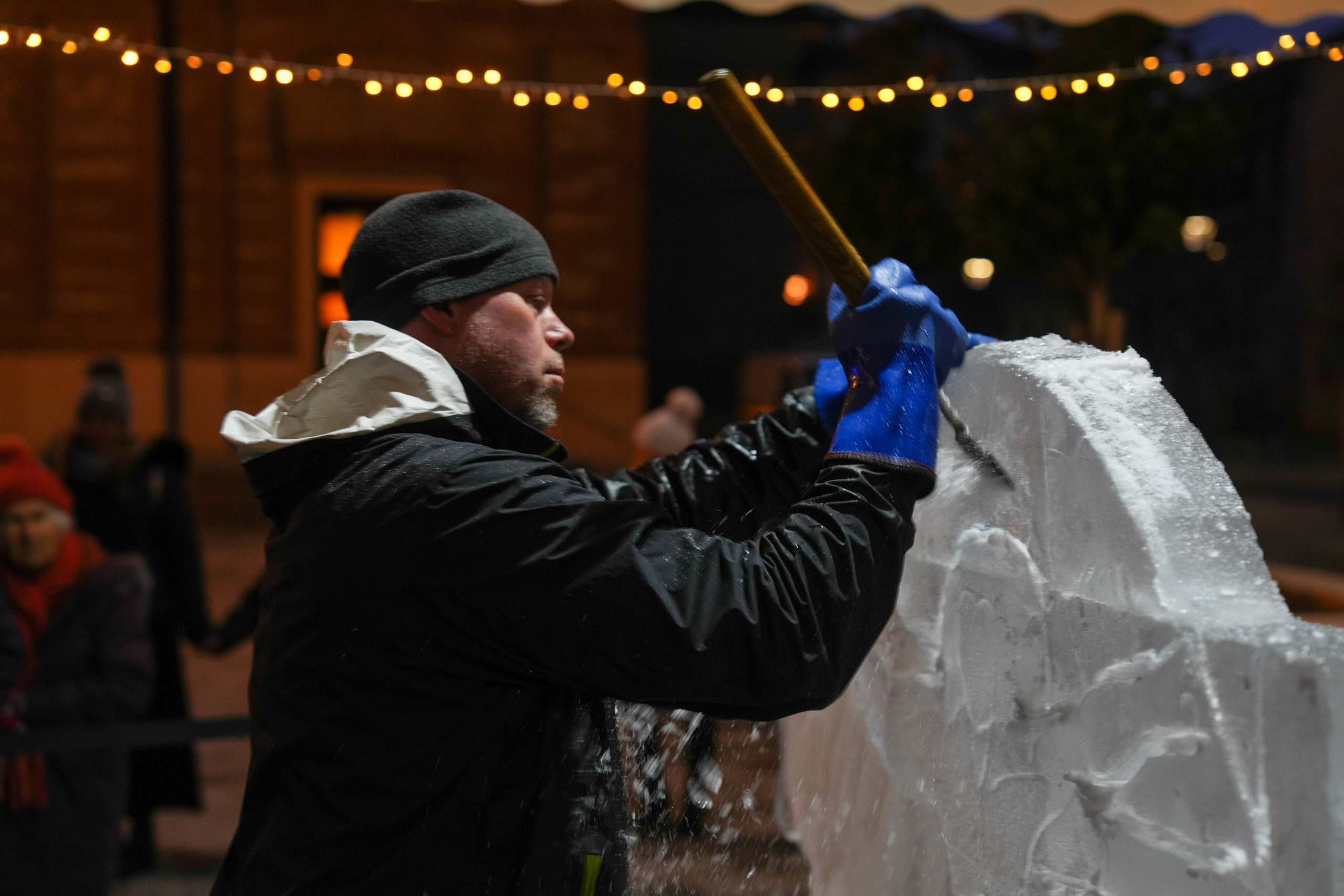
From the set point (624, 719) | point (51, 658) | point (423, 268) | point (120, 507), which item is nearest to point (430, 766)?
point (423, 268)

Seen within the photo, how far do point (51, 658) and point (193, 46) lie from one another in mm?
11932

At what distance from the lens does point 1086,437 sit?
1219mm

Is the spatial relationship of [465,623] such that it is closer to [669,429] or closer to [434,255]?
[434,255]

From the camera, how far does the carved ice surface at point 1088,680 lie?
0.99m

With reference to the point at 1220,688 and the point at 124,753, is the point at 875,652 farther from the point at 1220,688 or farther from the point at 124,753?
the point at 124,753

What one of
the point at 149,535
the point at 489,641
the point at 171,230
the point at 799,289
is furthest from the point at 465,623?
the point at 799,289

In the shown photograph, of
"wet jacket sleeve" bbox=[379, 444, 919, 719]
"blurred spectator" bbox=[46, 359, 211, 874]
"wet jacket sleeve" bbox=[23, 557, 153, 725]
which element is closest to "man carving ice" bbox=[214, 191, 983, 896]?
"wet jacket sleeve" bbox=[379, 444, 919, 719]

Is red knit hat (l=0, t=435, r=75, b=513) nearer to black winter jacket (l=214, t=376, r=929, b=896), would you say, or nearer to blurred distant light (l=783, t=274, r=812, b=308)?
black winter jacket (l=214, t=376, r=929, b=896)

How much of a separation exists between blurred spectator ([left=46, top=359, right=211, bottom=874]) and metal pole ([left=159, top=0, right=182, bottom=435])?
7008mm

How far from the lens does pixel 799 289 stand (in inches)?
564

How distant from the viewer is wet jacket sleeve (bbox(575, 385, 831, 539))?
6.10 ft

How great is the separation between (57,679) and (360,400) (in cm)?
261

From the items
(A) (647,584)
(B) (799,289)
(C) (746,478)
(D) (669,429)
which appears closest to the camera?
(A) (647,584)

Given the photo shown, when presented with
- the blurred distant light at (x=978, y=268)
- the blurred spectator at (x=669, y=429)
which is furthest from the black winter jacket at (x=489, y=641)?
the blurred distant light at (x=978, y=268)
